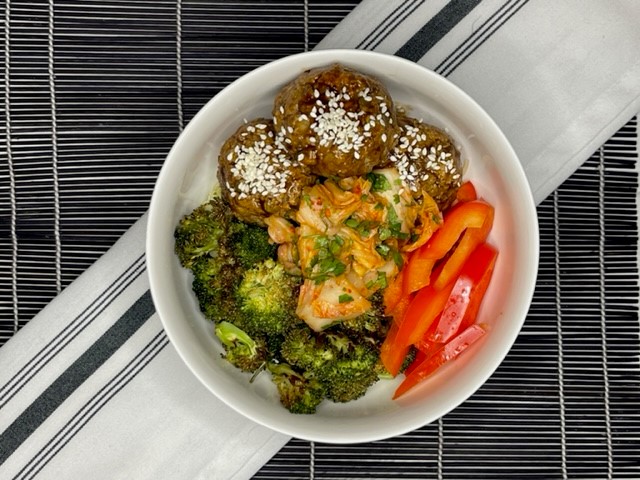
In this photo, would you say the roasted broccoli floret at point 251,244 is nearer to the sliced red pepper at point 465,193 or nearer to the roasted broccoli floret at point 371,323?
the roasted broccoli floret at point 371,323

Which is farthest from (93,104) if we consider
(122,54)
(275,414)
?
(275,414)

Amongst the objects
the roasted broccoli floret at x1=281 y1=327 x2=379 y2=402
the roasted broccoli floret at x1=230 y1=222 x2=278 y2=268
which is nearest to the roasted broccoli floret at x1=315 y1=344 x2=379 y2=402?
the roasted broccoli floret at x1=281 y1=327 x2=379 y2=402

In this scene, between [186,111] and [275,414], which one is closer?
[275,414]

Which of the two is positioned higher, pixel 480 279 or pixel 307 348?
pixel 480 279

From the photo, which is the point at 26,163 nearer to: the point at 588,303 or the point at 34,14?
the point at 34,14

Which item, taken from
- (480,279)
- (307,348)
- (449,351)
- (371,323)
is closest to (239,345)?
(307,348)

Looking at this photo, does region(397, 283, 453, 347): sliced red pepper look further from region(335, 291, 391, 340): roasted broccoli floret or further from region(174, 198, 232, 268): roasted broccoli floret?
region(174, 198, 232, 268): roasted broccoli floret

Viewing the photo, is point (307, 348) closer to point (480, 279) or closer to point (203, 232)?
point (203, 232)
